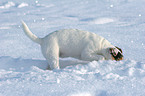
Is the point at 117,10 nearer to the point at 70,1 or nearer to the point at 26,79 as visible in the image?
the point at 70,1

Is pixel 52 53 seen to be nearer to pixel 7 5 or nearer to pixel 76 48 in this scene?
pixel 76 48

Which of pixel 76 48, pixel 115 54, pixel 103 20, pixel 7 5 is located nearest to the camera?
pixel 115 54

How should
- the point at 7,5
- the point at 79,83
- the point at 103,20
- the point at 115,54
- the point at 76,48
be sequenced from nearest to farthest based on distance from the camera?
1. the point at 79,83
2. the point at 115,54
3. the point at 76,48
4. the point at 103,20
5. the point at 7,5

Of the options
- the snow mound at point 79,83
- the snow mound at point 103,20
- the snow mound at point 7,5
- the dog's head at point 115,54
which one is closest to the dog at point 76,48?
the dog's head at point 115,54

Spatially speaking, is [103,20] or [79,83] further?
[103,20]

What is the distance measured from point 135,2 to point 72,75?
10777mm

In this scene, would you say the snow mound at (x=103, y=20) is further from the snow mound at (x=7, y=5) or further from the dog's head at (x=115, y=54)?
the snow mound at (x=7, y=5)

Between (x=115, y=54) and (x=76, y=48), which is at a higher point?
(x=76, y=48)

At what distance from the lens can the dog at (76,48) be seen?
318 cm

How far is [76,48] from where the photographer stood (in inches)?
129

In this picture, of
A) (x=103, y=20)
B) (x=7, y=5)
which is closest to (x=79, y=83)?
(x=103, y=20)

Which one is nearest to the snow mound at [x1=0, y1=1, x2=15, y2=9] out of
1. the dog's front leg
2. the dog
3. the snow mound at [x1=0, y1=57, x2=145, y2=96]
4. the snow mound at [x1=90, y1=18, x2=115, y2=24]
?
the snow mound at [x1=90, y1=18, x2=115, y2=24]

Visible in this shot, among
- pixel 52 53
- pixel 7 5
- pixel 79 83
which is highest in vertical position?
pixel 7 5

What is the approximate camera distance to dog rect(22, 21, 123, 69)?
3.18 m
